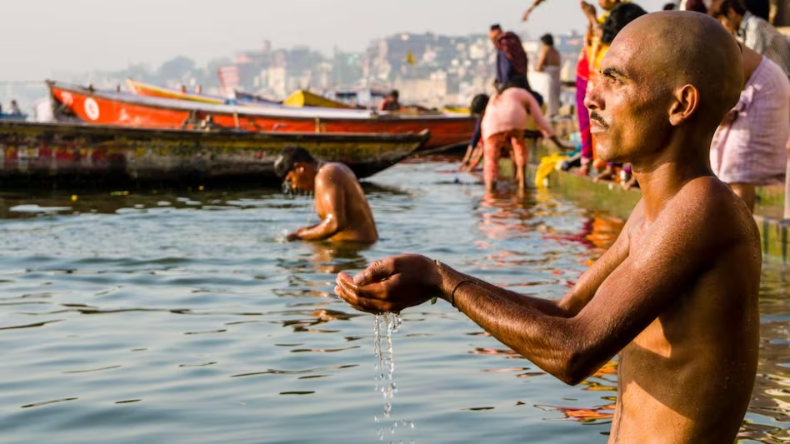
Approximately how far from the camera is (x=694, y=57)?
2.88m

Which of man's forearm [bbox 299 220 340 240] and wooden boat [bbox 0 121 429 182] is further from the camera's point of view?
wooden boat [bbox 0 121 429 182]

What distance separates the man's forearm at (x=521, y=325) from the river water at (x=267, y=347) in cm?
206

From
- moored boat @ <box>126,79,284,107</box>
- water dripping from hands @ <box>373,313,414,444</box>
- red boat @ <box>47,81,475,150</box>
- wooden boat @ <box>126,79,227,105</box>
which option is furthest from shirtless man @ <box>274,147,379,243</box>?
wooden boat @ <box>126,79,227,105</box>

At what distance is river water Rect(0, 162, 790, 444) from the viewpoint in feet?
16.7

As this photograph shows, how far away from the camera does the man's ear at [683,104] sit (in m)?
2.88

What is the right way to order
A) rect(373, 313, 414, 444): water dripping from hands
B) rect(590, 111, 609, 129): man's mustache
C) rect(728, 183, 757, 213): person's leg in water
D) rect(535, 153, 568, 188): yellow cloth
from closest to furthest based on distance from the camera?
rect(590, 111, 609, 129): man's mustache
rect(373, 313, 414, 444): water dripping from hands
rect(728, 183, 757, 213): person's leg in water
rect(535, 153, 568, 188): yellow cloth

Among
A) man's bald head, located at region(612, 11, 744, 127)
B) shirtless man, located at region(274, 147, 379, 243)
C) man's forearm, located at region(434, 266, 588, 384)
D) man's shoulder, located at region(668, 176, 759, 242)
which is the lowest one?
shirtless man, located at region(274, 147, 379, 243)

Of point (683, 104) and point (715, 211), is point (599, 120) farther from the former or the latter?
point (715, 211)

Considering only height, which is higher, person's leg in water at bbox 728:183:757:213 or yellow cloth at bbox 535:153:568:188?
person's leg in water at bbox 728:183:757:213

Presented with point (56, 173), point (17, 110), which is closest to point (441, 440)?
point (56, 173)

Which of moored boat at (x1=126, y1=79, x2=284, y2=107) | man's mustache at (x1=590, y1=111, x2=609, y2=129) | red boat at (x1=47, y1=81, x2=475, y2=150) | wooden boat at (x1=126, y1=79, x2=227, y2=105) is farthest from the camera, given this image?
wooden boat at (x1=126, y1=79, x2=227, y2=105)

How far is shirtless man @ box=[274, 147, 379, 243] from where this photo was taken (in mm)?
10805

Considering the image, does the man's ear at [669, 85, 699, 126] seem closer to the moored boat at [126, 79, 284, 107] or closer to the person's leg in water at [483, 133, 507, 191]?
the person's leg in water at [483, 133, 507, 191]

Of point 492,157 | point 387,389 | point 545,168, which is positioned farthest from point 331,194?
point 545,168
